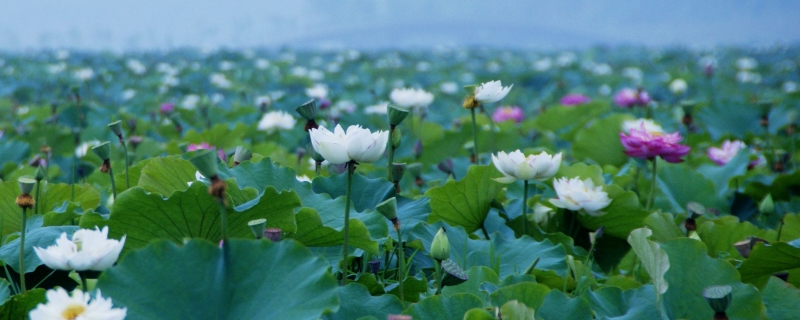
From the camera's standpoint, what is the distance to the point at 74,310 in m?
0.65

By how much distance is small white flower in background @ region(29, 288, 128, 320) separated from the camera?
2.08ft

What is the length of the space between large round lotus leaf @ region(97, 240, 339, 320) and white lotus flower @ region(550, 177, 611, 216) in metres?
0.62

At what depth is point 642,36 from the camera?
2250 centimetres

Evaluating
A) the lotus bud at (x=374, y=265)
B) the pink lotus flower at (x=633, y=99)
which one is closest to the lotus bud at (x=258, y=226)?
the lotus bud at (x=374, y=265)

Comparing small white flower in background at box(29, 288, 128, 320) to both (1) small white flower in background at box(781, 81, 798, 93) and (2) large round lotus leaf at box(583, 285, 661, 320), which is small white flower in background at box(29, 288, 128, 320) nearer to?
(2) large round lotus leaf at box(583, 285, 661, 320)

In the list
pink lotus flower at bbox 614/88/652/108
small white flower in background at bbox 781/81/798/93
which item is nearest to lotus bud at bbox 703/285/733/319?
pink lotus flower at bbox 614/88/652/108

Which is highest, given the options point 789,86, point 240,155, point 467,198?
point 240,155

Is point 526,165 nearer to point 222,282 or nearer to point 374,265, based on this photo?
point 374,265

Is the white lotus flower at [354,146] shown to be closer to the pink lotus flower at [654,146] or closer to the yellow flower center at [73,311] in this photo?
the yellow flower center at [73,311]

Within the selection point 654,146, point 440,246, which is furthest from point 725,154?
point 440,246

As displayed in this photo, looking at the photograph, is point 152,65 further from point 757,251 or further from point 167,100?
point 757,251

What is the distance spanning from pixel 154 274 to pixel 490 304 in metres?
0.39

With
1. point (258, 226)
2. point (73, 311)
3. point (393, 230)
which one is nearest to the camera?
point (73, 311)

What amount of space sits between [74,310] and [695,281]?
738mm
